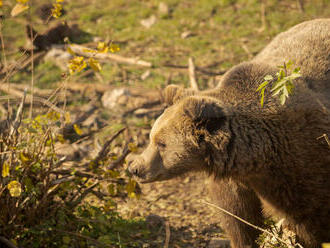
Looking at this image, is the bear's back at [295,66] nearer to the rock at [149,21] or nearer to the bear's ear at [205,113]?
the bear's ear at [205,113]

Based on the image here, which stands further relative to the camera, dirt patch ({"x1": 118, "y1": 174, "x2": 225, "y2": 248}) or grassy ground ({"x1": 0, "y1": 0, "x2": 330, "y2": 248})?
grassy ground ({"x1": 0, "y1": 0, "x2": 330, "y2": 248})

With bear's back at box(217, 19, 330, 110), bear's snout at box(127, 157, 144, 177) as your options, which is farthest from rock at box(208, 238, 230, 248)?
bear's back at box(217, 19, 330, 110)

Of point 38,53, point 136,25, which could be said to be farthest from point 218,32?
point 38,53

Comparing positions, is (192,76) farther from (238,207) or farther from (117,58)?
(238,207)

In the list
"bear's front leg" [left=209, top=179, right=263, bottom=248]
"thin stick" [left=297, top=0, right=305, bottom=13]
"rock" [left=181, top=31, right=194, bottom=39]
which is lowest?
"rock" [left=181, top=31, right=194, bottom=39]

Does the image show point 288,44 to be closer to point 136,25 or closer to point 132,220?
point 132,220

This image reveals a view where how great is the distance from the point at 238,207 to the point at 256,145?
86cm

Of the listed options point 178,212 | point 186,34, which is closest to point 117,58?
point 186,34

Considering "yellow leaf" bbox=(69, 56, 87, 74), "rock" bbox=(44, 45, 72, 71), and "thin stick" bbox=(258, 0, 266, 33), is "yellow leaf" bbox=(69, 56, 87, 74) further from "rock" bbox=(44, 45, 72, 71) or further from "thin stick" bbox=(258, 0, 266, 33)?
"thin stick" bbox=(258, 0, 266, 33)

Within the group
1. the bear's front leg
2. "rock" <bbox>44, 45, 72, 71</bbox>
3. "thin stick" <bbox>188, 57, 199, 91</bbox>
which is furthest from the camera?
"rock" <bbox>44, 45, 72, 71</bbox>

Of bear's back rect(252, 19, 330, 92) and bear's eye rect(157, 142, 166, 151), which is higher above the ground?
bear's back rect(252, 19, 330, 92)

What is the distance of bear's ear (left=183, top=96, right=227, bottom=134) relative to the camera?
11.5 feet

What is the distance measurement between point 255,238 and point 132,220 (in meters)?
1.46

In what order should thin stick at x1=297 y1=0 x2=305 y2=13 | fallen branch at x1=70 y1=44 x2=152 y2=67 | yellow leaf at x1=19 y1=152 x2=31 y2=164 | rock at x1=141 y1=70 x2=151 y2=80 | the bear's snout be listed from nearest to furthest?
yellow leaf at x1=19 y1=152 x2=31 y2=164
the bear's snout
rock at x1=141 y1=70 x2=151 y2=80
fallen branch at x1=70 y1=44 x2=152 y2=67
thin stick at x1=297 y1=0 x2=305 y2=13
